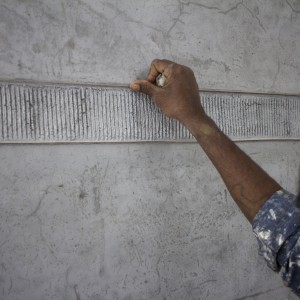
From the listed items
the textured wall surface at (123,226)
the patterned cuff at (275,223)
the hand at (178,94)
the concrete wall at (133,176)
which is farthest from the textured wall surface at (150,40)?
the patterned cuff at (275,223)

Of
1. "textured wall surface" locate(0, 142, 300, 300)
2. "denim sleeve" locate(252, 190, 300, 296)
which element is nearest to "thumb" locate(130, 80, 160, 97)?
"textured wall surface" locate(0, 142, 300, 300)

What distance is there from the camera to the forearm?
3.65ft

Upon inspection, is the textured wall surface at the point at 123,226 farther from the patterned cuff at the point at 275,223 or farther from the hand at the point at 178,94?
the patterned cuff at the point at 275,223

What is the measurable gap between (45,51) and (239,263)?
130 cm

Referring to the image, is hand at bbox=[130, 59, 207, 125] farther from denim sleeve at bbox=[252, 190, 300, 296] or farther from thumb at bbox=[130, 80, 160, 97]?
denim sleeve at bbox=[252, 190, 300, 296]

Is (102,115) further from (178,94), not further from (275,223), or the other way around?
(275,223)

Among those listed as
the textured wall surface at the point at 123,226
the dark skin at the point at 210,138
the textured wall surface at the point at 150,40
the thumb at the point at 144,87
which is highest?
the textured wall surface at the point at 150,40

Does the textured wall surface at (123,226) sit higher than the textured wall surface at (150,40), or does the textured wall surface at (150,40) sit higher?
the textured wall surface at (150,40)

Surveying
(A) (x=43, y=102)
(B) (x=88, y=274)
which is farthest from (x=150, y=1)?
(B) (x=88, y=274)

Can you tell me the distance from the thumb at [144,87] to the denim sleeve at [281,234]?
25.6 inches

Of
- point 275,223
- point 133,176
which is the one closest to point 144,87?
point 133,176

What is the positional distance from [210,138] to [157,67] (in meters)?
0.39

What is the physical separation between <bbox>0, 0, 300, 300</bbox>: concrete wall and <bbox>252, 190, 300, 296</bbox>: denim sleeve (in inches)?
25.4

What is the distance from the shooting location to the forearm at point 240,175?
3.65 feet
